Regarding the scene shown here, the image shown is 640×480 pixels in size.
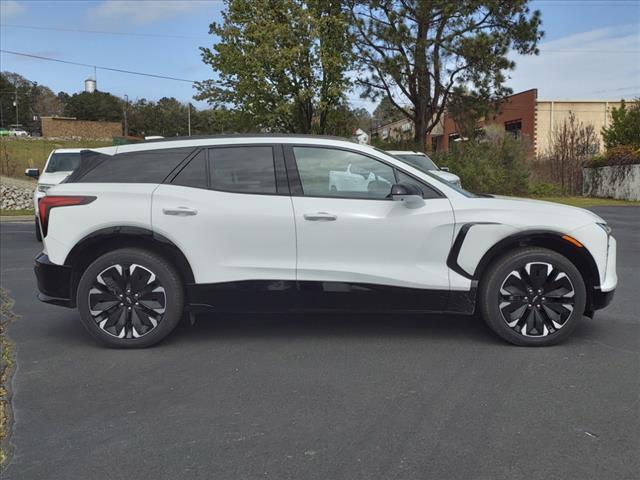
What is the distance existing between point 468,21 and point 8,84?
116m

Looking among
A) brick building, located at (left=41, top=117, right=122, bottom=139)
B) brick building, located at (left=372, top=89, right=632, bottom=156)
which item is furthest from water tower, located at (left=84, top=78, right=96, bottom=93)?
brick building, located at (left=372, top=89, right=632, bottom=156)

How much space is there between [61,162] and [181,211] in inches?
390

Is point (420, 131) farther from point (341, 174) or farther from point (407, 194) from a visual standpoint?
point (407, 194)

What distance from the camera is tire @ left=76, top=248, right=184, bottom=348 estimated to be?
4.87 metres

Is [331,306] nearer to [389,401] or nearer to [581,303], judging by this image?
[389,401]

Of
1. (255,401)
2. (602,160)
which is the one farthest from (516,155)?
(255,401)

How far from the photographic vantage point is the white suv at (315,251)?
4.81 m

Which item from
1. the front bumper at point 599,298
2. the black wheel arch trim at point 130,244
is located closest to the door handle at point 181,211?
the black wheel arch trim at point 130,244

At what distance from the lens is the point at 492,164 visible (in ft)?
82.6

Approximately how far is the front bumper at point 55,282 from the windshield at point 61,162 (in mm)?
8982

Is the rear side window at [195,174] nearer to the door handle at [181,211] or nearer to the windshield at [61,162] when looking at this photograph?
the door handle at [181,211]

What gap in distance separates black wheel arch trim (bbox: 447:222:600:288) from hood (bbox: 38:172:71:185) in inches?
377

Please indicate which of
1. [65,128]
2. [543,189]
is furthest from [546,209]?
[65,128]

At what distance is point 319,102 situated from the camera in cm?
2664
